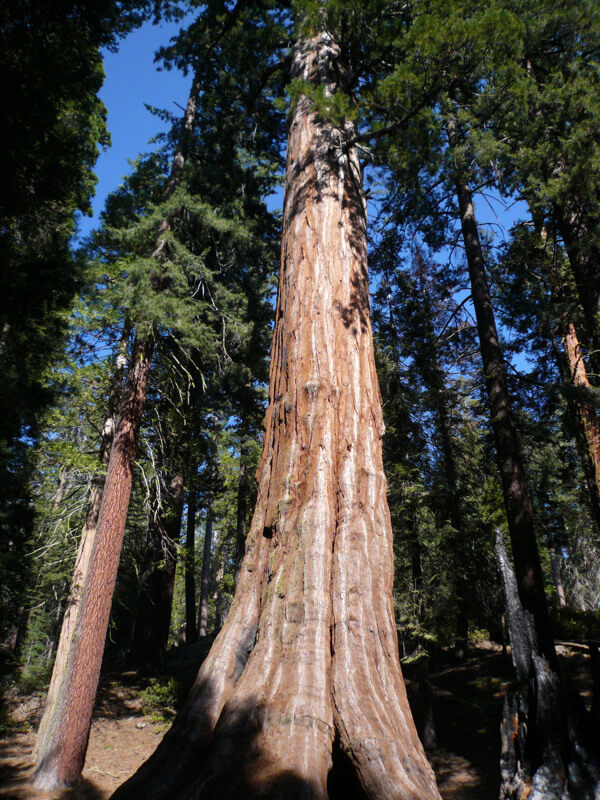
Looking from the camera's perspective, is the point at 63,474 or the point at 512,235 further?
the point at 512,235

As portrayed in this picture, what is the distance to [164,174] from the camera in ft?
38.8

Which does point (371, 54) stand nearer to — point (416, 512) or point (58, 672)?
point (416, 512)

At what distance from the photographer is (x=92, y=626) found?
7031mm

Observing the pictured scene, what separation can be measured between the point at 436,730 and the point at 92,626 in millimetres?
7290

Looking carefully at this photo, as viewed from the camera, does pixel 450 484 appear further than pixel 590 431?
Yes

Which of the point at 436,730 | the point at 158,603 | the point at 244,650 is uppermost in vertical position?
the point at 158,603

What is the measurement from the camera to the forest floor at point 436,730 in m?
7.00

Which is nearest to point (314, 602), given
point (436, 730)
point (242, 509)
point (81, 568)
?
point (81, 568)

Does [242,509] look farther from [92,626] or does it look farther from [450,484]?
[92,626]

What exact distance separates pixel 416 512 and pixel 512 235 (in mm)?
7336

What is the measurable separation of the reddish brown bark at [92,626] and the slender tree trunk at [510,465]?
20.9 ft

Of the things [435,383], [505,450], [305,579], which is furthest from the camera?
[435,383]

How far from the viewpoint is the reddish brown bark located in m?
6.39

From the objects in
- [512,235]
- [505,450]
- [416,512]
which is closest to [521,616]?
[505,450]
